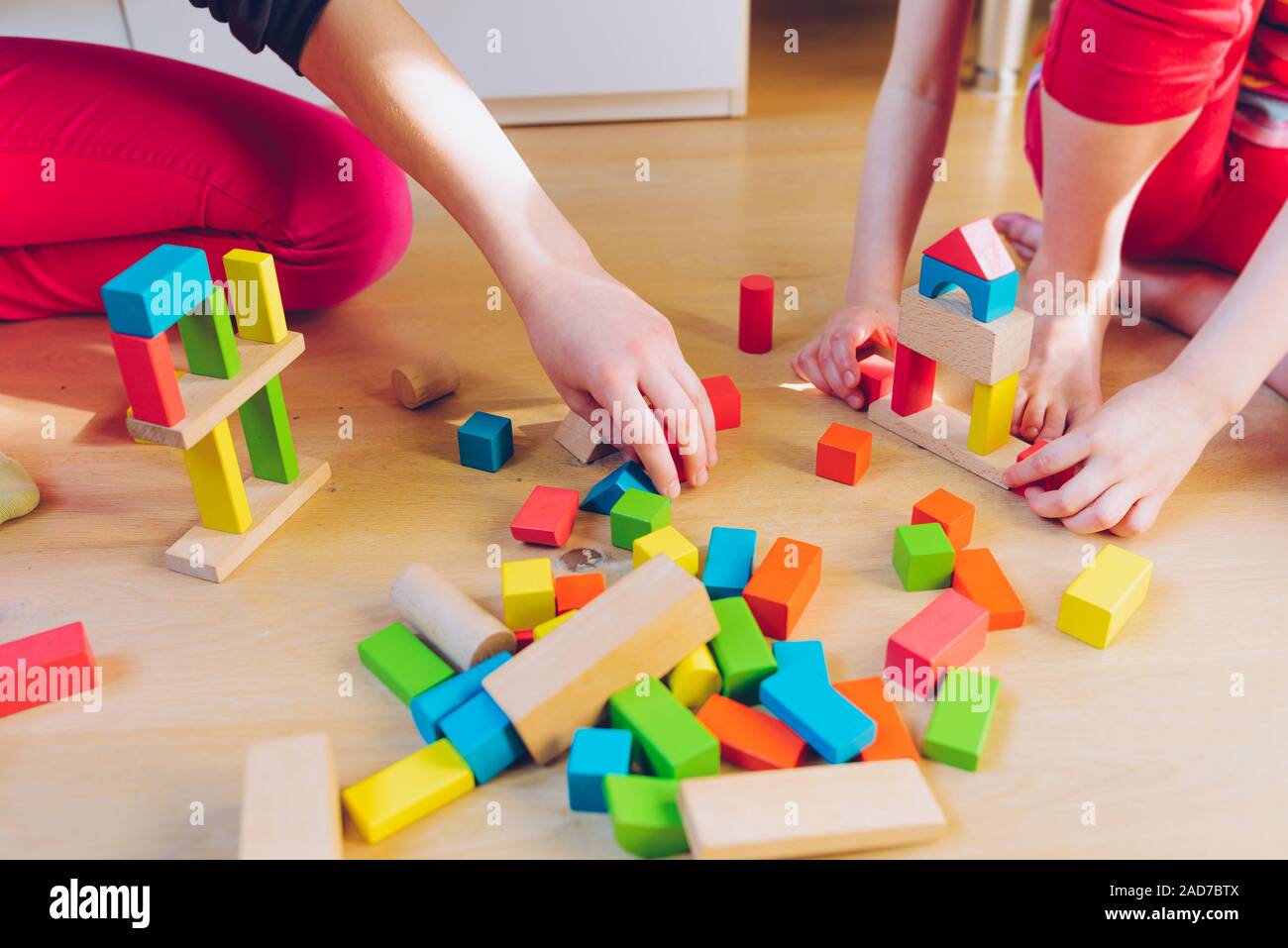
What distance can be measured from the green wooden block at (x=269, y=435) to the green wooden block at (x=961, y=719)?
63 cm

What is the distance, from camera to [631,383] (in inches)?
39.1

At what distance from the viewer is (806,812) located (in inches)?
29.0

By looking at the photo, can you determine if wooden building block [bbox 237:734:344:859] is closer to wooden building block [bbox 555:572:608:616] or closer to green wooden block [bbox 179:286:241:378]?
wooden building block [bbox 555:572:608:616]

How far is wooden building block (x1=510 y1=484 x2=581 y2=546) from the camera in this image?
102 centimetres

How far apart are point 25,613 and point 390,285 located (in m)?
0.66

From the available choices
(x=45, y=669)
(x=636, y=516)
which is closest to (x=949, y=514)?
(x=636, y=516)

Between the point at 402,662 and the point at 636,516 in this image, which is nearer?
the point at 402,662

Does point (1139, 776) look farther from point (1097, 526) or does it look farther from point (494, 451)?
point (494, 451)

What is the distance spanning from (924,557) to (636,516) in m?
0.25

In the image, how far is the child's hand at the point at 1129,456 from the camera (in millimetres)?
999

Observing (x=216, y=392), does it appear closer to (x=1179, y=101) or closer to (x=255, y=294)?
(x=255, y=294)

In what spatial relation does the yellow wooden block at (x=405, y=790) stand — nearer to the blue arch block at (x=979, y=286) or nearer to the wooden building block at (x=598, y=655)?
the wooden building block at (x=598, y=655)

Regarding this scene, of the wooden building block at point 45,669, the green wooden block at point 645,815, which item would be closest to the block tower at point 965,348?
the green wooden block at point 645,815
